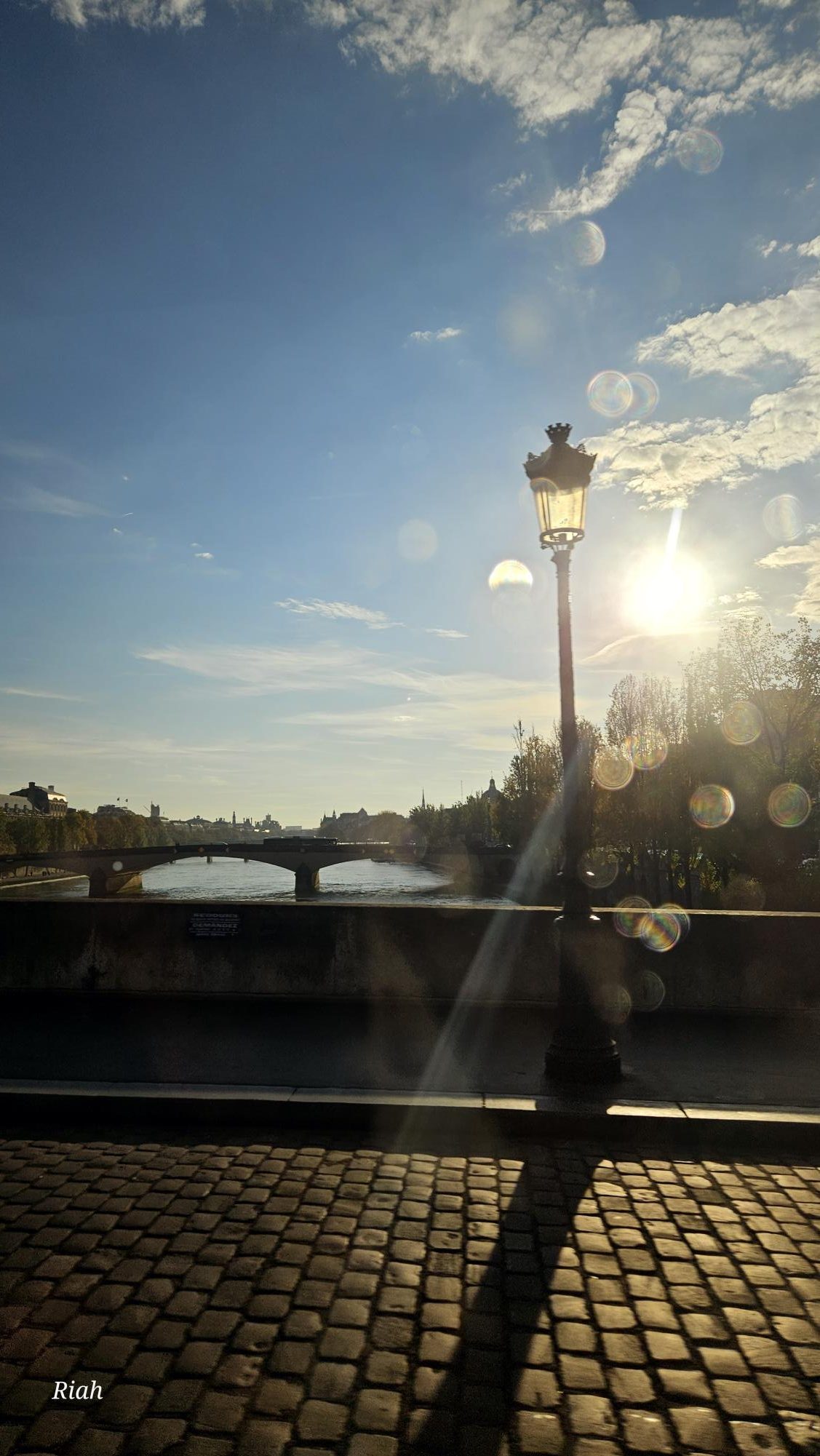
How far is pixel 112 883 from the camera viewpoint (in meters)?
79.8

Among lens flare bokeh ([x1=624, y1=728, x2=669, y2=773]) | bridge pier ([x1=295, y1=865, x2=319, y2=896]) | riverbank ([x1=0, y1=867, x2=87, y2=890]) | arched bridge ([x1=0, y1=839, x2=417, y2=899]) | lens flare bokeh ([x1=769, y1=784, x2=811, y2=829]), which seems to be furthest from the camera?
riverbank ([x1=0, y1=867, x2=87, y2=890])

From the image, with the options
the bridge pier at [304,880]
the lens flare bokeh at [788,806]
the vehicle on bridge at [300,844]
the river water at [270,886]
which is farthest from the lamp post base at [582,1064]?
the bridge pier at [304,880]

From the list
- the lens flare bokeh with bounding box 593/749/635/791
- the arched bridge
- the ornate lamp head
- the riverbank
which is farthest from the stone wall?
the riverbank

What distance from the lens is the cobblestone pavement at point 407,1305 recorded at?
2.80m

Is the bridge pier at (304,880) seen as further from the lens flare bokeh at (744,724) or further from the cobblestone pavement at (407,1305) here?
the cobblestone pavement at (407,1305)

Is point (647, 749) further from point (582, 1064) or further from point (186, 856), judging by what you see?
point (186, 856)

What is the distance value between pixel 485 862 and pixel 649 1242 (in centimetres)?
6943

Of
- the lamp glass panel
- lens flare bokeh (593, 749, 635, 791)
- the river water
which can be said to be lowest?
the river water

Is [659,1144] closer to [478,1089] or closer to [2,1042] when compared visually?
[478,1089]

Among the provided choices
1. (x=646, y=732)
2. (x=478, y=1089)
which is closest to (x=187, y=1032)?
(x=478, y=1089)

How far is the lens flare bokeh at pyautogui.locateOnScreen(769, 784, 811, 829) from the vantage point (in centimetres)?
3275

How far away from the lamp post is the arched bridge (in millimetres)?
Result: 63700

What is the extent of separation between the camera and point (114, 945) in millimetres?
8875

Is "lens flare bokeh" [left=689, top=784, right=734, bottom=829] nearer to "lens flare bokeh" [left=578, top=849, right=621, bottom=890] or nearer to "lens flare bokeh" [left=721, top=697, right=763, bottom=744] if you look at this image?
"lens flare bokeh" [left=721, top=697, right=763, bottom=744]
